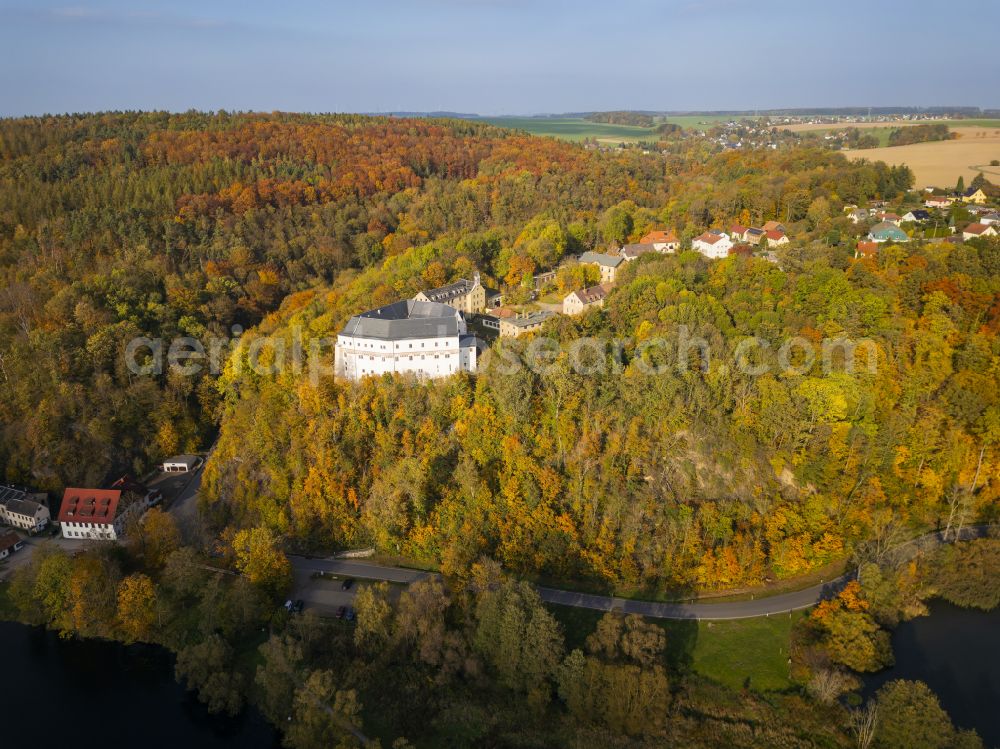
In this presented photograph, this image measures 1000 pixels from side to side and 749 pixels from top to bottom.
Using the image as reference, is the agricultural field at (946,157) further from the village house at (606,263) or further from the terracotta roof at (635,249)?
the village house at (606,263)

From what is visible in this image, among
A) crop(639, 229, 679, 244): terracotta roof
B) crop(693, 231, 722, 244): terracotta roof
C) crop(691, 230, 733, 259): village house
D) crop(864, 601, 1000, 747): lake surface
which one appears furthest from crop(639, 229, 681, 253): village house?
crop(864, 601, 1000, 747): lake surface

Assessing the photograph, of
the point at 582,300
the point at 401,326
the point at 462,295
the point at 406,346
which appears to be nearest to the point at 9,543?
the point at 406,346

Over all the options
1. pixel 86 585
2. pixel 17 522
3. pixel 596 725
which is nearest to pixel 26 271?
pixel 17 522

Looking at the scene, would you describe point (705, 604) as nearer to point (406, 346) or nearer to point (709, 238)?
point (406, 346)

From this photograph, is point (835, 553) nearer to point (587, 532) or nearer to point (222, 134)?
point (587, 532)

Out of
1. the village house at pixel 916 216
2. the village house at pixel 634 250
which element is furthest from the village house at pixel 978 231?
the village house at pixel 634 250
